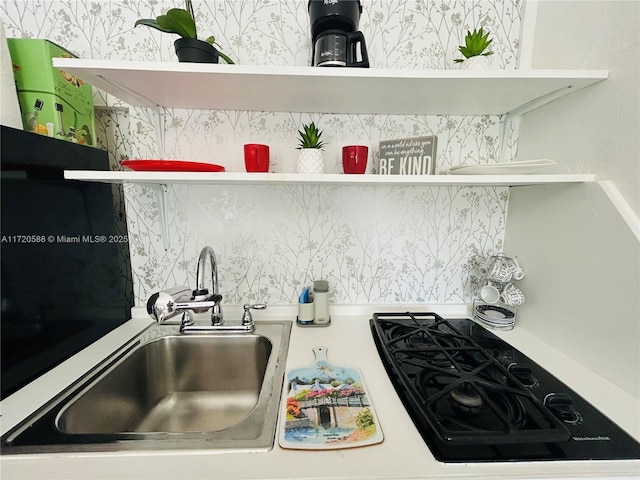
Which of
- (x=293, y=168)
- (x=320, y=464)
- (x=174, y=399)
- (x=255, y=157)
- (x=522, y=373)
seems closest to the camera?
(x=320, y=464)

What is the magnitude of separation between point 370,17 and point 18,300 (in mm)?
1384

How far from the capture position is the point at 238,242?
107 centimetres

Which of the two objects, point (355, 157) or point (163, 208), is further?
point (163, 208)

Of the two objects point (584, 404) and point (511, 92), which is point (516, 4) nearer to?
point (511, 92)

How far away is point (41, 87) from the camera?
0.80 meters

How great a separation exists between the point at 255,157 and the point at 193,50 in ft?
1.06

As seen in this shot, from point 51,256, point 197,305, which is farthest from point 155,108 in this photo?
point 197,305

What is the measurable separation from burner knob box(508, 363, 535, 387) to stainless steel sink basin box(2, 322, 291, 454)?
62 centimetres

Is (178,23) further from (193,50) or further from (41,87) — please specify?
(41,87)

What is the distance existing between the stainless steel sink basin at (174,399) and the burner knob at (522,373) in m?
0.62

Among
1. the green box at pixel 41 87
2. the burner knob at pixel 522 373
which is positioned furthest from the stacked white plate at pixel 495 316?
the green box at pixel 41 87

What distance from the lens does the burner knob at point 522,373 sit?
2.30 feet

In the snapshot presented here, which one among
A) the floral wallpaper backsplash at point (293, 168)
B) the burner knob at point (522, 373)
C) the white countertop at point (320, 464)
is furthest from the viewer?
the floral wallpaper backsplash at point (293, 168)

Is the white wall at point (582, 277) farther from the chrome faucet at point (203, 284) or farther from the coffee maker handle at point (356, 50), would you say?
the chrome faucet at point (203, 284)
